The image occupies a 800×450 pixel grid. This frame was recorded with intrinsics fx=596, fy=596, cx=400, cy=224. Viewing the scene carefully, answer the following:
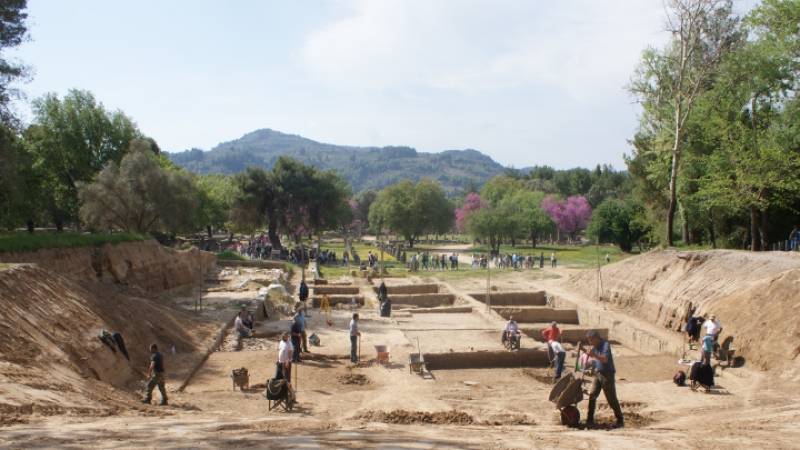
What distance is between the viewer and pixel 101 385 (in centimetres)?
1127

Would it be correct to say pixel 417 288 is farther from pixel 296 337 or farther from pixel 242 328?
pixel 296 337

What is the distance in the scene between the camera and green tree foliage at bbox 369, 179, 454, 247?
220 ft

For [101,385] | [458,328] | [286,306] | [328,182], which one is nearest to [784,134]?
[458,328]

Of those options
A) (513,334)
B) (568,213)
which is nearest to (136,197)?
(513,334)

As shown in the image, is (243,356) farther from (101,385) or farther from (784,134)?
(784,134)

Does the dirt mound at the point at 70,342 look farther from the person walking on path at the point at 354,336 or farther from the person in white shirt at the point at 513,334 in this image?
the person in white shirt at the point at 513,334

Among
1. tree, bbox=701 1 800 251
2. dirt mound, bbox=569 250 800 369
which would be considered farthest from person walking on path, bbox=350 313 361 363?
tree, bbox=701 1 800 251

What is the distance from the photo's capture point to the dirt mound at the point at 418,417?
35.3 ft

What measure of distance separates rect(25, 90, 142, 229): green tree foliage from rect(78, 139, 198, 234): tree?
4.10 metres

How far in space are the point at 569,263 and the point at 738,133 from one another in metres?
16.6

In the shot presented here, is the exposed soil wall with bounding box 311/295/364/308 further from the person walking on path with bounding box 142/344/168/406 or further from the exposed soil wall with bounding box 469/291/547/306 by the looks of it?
the person walking on path with bounding box 142/344/168/406

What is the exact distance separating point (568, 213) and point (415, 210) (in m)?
21.9

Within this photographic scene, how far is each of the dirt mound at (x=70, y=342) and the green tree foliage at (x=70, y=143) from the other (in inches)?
1040

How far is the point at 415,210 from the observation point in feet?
220
